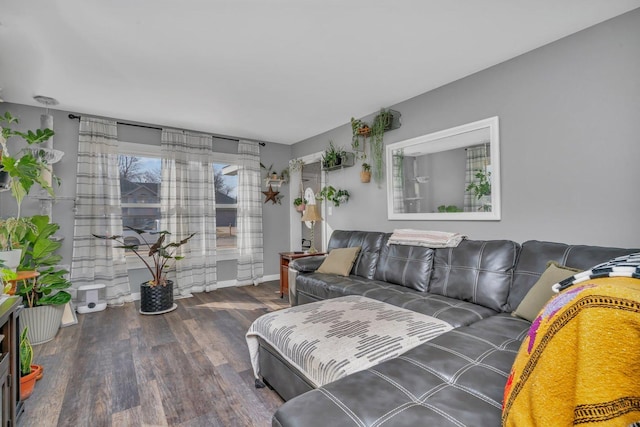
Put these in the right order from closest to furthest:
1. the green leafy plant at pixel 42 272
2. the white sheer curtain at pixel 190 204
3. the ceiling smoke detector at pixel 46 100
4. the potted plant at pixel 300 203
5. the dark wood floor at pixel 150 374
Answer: the dark wood floor at pixel 150 374 → the green leafy plant at pixel 42 272 → the ceiling smoke detector at pixel 46 100 → the white sheer curtain at pixel 190 204 → the potted plant at pixel 300 203

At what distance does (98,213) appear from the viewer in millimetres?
3713

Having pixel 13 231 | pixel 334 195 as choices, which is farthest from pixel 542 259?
pixel 13 231

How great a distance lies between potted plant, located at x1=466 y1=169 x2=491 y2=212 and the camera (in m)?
2.66

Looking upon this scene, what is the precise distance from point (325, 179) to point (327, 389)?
3.69 m

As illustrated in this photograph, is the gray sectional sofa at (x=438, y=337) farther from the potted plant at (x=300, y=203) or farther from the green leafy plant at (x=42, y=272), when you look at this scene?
the green leafy plant at (x=42, y=272)

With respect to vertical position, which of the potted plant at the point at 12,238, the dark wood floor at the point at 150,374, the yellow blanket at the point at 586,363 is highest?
the potted plant at the point at 12,238

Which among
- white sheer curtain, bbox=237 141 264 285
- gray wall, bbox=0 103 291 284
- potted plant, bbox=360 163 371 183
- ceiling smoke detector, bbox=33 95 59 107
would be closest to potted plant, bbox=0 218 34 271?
gray wall, bbox=0 103 291 284

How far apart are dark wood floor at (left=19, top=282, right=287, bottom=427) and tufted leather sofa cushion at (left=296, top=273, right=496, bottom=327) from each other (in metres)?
0.80

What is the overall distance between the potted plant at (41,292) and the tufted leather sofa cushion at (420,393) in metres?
2.94

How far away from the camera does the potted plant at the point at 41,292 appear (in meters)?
2.71

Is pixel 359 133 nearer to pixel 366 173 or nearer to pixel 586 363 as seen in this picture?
pixel 366 173

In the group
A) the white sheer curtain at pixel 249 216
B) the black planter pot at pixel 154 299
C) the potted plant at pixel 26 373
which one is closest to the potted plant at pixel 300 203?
the white sheer curtain at pixel 249 216

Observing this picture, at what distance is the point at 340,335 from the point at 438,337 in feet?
1.72

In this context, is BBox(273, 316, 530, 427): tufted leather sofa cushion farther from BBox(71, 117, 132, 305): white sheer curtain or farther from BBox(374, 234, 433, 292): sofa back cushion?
BBox(71, 117, 132, 305): white sheer curtain
